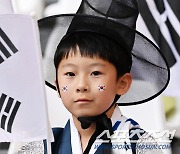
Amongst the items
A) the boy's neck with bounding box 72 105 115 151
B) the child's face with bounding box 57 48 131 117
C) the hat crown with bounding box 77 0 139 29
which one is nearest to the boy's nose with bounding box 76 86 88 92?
the child's face with bounding box 57 48 131 117

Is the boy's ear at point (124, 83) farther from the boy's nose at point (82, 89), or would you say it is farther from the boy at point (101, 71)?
the boy's nose at point (82, 89)

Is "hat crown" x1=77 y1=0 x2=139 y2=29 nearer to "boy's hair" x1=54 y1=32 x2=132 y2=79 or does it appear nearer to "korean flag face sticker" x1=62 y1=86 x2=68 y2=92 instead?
"boy's hair" x1=54 y1=32 x2=132 y2=79

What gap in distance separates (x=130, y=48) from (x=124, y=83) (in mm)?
102

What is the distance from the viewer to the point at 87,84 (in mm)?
1484

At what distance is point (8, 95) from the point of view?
149cm

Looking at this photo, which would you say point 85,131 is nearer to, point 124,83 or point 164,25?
point 124,83

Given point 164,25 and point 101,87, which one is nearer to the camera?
point 101,87

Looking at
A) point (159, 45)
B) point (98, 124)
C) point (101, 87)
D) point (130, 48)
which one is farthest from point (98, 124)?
point (159, 45)

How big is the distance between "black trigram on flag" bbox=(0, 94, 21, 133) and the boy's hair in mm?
189

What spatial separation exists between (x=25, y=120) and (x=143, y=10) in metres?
0.60

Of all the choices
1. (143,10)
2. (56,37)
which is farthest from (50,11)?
(56,37)

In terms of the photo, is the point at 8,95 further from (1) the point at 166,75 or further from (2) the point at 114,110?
(1) the point at 166,75

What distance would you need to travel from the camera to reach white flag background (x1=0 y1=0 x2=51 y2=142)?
4.87ft

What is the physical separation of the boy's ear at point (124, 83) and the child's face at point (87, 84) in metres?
0.03
